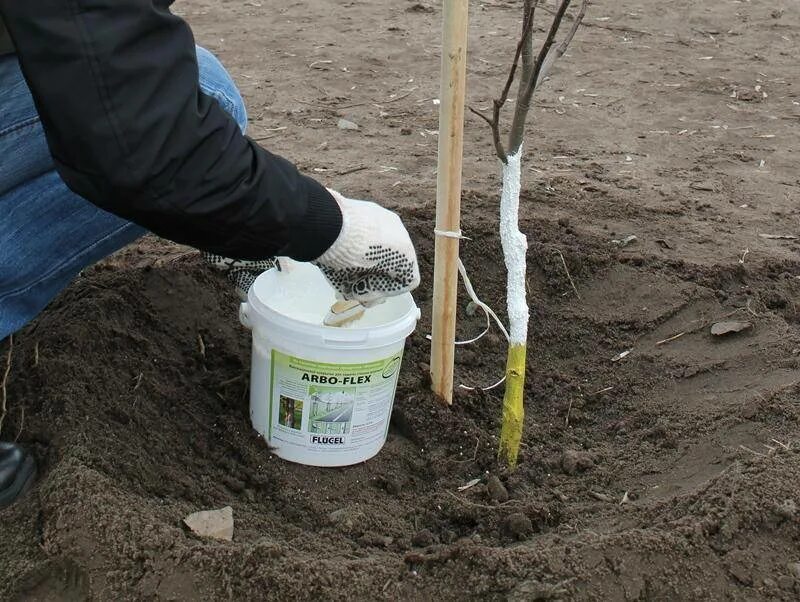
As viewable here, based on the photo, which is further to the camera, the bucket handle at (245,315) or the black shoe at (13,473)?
the bucket handle at (245,315)

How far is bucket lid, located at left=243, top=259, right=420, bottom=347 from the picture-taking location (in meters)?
2.03

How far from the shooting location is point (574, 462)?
7.15 feet

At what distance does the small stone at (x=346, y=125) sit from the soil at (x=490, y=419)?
0.26ft

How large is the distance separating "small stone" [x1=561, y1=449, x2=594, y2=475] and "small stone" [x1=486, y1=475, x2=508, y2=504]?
0.57 ft

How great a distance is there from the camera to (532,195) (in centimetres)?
360

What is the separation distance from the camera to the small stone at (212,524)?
5.97 feet

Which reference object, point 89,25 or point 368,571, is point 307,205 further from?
point 368,571

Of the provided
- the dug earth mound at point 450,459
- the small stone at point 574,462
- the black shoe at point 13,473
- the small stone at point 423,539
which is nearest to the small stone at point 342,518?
the dug earth mound at point 450,459

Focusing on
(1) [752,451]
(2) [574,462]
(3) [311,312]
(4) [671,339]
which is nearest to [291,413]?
(3) [311,312]

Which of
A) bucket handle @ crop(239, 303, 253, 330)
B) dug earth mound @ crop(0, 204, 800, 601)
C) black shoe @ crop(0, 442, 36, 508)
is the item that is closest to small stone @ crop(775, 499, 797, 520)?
dug earth mound @ crop(0, 204, 800, 601)

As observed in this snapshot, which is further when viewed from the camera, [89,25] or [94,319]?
[94,319]

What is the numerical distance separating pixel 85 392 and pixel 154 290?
1.83 ft

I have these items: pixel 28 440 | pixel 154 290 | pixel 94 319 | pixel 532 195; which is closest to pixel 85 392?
pixel 28 440

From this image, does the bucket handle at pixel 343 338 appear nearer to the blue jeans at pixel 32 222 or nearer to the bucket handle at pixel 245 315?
the bucket handle at pixel 245 315
